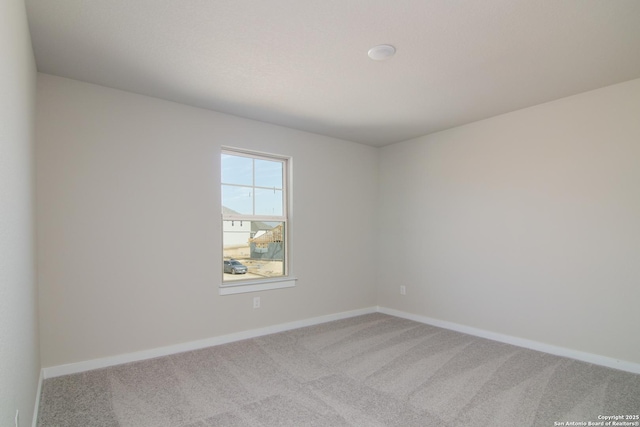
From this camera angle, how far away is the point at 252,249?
3.89 metres

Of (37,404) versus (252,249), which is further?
(252,249)

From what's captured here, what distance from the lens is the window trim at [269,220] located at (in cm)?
357

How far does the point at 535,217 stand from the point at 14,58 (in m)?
4.03

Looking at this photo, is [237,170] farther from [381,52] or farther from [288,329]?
[381,52]

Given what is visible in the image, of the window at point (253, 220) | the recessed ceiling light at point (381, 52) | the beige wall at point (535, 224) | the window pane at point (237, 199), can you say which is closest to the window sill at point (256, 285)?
the window at point (253, 220)

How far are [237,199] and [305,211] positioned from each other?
0.88 meters

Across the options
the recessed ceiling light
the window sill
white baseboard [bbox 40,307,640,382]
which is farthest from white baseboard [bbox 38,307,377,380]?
the recessed ceiling light

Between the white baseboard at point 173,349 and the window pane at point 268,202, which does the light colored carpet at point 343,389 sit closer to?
the white baseboard at point 173,349

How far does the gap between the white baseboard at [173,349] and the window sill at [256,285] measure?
17.2 inches

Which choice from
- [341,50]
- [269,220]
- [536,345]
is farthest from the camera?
[269,220]

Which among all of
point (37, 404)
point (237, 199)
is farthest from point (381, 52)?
point (37, 404)

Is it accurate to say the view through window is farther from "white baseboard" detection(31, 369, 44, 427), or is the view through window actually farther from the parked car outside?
"white baseboard" detection(31, 369, 44, 427)

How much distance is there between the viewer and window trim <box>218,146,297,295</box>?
11.7 feet

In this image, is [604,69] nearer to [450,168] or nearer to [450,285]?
[450,168]
